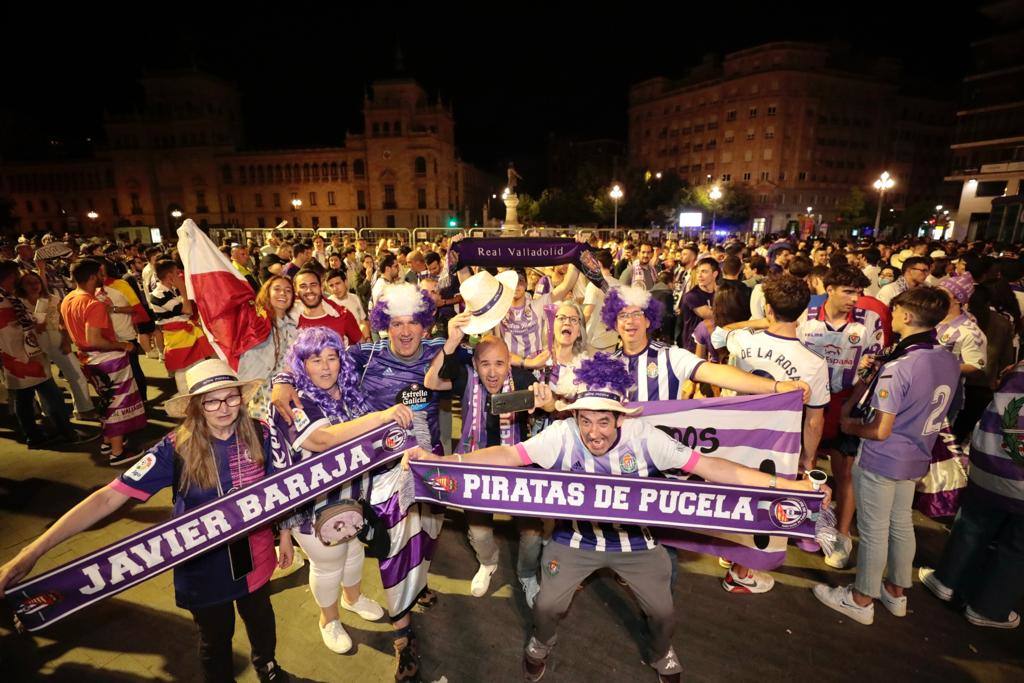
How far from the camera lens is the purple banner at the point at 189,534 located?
2377 millimetres

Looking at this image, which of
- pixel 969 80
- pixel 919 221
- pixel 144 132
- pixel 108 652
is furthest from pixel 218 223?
pixel 969 80

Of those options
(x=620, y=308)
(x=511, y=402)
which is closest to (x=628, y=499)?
(x=511, y=402)

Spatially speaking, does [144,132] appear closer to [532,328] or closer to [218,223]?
[218,223]

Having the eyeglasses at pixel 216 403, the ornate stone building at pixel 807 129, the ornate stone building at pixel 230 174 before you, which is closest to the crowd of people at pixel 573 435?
the eyeglasses at pixel 216 403

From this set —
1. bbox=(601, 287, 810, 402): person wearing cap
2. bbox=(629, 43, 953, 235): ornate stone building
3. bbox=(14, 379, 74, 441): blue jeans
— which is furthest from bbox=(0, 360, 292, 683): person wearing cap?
bbox=(629, 43, 953, 235): ornate stone building

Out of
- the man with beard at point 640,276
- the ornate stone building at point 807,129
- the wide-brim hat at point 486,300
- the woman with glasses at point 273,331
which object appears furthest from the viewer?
the ornate stone building at point 807,129

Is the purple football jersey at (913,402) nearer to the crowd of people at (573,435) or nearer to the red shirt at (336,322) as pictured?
the crowd of people at (573,435)

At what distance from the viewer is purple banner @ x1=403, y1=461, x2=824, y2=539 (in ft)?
9.00

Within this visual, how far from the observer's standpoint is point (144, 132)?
59.7 metres

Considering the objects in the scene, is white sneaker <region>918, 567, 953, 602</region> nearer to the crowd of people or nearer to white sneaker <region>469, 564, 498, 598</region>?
the crowd of people

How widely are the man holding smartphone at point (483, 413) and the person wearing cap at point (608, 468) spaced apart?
612 millimetres

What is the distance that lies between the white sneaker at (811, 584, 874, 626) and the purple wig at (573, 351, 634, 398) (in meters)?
2.79

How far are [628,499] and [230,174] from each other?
71242 millimetres

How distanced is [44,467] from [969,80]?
223ft
